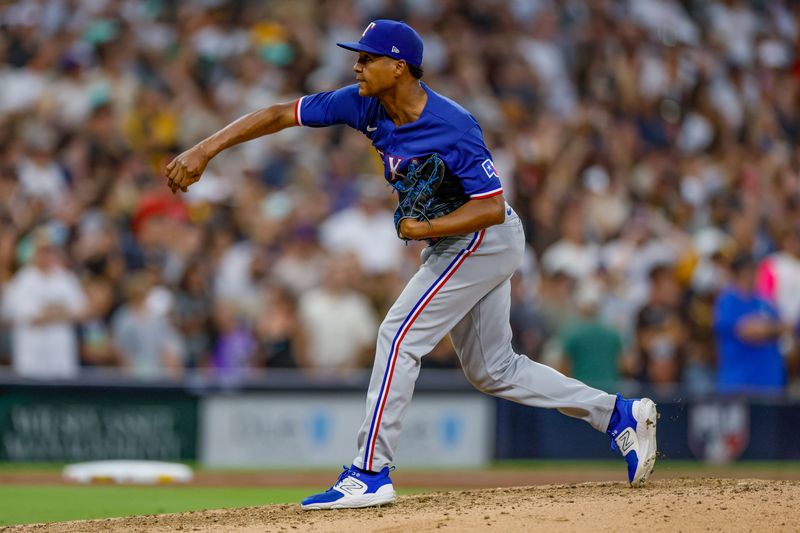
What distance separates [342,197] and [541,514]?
313 inches

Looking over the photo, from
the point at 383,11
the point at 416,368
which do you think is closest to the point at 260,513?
the point at 416,368

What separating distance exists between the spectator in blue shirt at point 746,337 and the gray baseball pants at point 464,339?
18.5ft

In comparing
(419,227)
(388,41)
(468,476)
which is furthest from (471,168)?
(468,476)

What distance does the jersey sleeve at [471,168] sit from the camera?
239 inches

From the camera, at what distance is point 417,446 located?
40.2ft

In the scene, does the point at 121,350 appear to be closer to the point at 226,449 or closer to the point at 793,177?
the point at 226,449

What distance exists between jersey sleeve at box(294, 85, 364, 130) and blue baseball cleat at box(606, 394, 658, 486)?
196cm

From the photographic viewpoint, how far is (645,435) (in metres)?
6.67

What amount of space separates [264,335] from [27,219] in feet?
7.72

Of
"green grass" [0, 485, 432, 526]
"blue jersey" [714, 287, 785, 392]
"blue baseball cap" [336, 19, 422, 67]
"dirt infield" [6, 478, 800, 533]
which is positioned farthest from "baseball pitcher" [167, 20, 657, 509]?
"blue jersey" [714, 287, 785, 392]

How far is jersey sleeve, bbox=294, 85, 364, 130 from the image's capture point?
632 centimetres

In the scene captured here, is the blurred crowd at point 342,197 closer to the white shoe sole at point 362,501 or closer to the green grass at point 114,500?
the green grass at point 114,500

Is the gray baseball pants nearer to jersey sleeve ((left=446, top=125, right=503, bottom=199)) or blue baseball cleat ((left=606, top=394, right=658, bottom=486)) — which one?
blue baseball cleat ((left=606, top=394, right=658, bottom=486))

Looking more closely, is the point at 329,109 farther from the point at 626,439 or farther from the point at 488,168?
the point at 626,439
